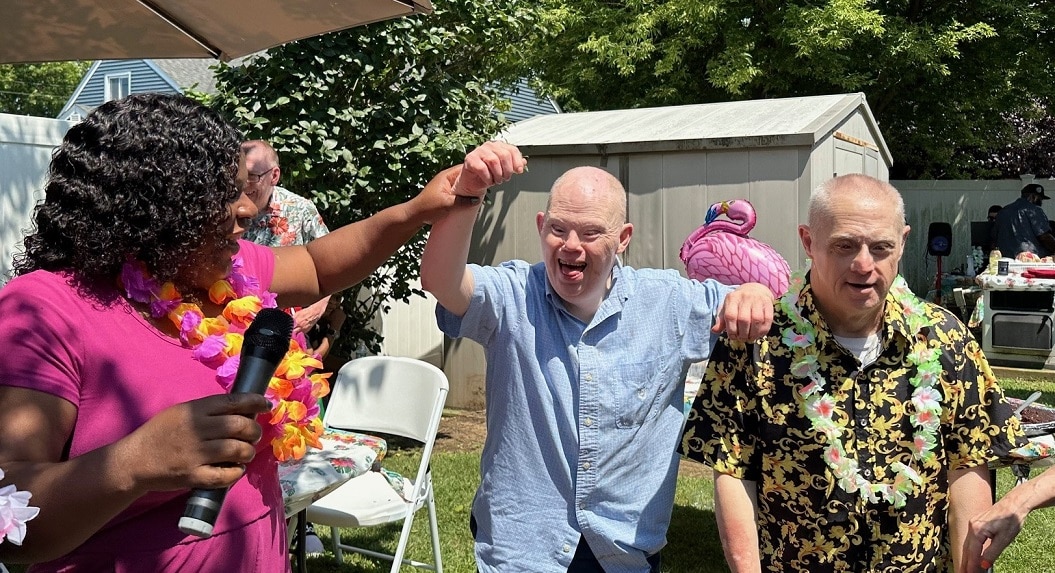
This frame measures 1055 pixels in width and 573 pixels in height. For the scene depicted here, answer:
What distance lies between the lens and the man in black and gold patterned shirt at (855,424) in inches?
90.7

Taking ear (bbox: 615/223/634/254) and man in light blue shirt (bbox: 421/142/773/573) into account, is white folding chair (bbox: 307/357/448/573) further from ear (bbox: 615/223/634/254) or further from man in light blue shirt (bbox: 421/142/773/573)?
Answer: ear (bbox: 615/223/634/254)

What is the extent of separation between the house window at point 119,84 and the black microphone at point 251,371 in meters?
26.5

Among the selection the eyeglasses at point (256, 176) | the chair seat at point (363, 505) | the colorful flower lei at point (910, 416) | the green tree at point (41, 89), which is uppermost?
the green tree at point (41, 89)

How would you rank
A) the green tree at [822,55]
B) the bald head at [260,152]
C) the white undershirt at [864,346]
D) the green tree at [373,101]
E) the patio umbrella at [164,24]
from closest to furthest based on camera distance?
the white undershirt at [864,346] → the patio umbrella at [164,24] → the bald head at [260,152] → the green tree at [373,101] → the green tree at [822,55]

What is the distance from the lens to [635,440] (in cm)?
262

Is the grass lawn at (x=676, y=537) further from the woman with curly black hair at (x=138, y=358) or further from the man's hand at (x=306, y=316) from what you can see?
the woman with curly black hair at (x=138, y=358)

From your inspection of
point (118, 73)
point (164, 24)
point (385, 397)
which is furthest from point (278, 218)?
point (118, 73)

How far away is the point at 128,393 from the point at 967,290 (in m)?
13.2

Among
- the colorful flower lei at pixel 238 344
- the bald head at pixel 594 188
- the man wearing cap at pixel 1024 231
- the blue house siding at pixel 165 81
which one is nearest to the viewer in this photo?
the colorful flower lei at pixel 238 344

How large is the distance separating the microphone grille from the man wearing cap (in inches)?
579

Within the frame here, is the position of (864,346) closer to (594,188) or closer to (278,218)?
(594,188)

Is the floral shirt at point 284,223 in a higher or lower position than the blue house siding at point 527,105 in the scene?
lower

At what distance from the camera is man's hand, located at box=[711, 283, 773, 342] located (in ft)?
7.69

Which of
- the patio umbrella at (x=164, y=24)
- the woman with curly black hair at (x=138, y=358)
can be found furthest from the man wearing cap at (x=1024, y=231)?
the woman with curly black hair at (x=138, y=358)
